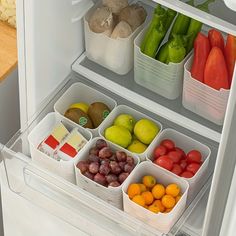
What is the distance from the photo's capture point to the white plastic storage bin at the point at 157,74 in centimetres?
188

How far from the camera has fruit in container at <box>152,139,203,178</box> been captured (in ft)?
6.19

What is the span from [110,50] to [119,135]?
0.65 ft

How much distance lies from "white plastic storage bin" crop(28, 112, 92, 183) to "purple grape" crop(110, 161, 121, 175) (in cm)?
10

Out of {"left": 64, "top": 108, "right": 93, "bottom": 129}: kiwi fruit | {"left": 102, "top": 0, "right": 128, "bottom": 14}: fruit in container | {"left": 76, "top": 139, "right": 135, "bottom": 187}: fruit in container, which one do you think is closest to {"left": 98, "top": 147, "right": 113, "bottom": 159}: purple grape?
{"left": 76, "top": 139, "right": 135, "bottom": 187}: fruit in container

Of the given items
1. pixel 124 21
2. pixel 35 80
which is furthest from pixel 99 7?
pixel 35 80

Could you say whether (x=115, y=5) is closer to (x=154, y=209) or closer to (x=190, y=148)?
(x=190, y=148)

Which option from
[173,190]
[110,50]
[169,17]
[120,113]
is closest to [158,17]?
[169,17]

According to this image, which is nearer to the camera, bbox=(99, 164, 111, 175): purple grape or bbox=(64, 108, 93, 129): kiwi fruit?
bbox=(99, 164, 111, 175): purple grape

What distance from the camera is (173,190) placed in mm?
1849

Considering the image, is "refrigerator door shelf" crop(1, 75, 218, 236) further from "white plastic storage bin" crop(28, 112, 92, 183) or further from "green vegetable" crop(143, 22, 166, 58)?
"green vegetable" crop(143, 22, 166, 58)

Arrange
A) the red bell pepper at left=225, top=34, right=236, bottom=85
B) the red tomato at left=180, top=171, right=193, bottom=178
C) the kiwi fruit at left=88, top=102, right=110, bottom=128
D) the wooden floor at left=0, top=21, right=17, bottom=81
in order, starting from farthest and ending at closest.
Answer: the wooden floor at left=0, top=21, right=17, bottom=81 < the kiwi fruit at left=88, top=102, right=110, bottom=128 < the red tomato at left=180, top=171, right=193, bottom=178 < the red bell pepper at left=225, top=34, right=236, bottom=85

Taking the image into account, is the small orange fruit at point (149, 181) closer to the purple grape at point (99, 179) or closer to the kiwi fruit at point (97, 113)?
the purple grape at point (99, 179)

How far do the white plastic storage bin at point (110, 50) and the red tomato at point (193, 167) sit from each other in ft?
0.92

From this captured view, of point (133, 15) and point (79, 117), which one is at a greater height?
point (133, 15)
